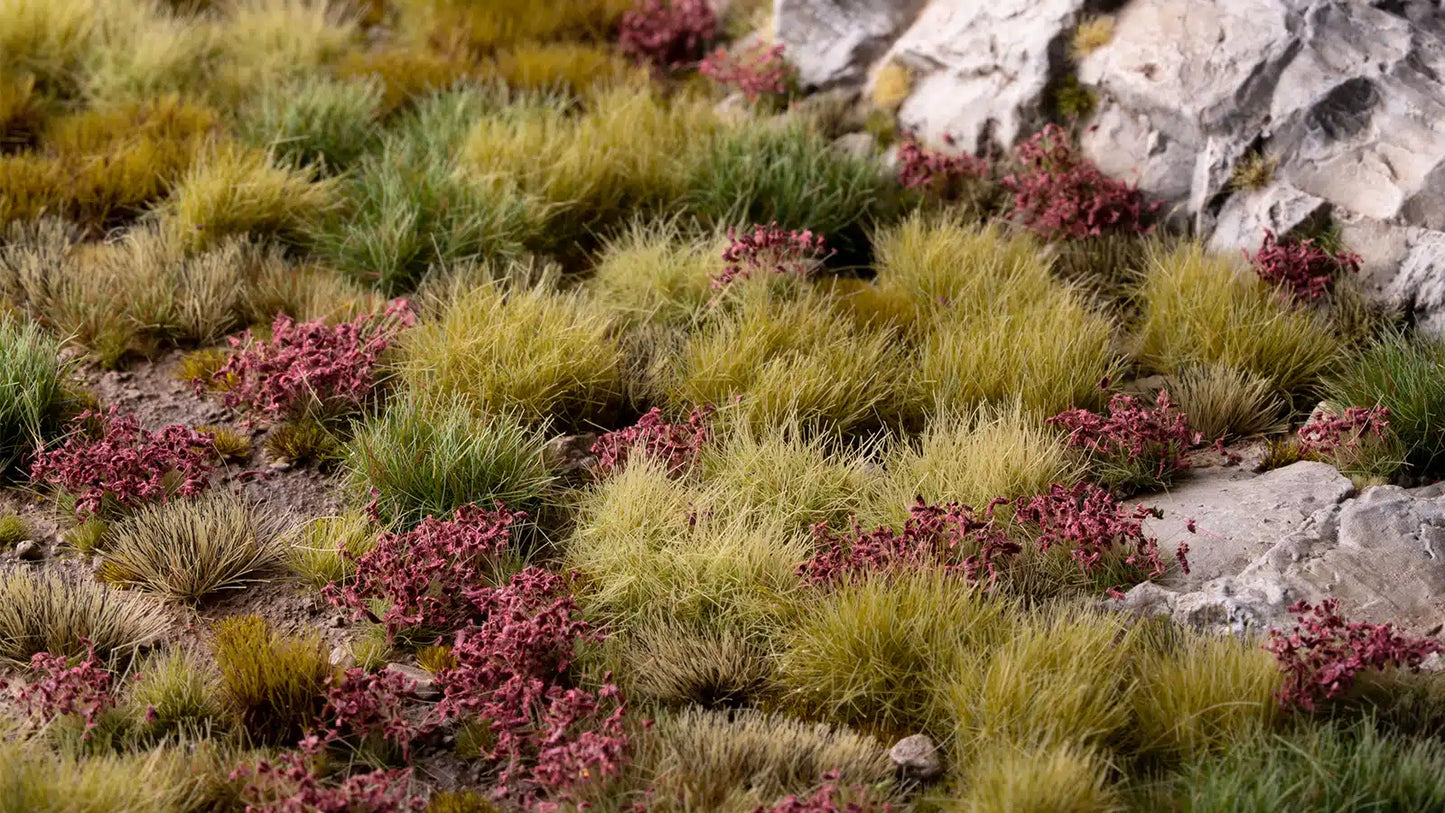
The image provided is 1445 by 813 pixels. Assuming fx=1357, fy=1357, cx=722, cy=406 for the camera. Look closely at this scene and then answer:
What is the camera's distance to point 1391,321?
6539 mm

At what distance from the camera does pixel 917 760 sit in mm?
4555

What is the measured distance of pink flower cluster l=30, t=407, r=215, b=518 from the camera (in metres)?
5.63

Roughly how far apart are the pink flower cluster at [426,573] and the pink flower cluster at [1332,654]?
2902 millimetres

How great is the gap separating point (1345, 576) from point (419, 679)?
3473mm

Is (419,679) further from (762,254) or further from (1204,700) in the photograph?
(762,254)

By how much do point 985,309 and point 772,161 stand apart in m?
1.75

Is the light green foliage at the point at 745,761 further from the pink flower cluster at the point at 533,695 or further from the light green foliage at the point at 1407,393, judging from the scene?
the light green foliage at the point at 1407,393

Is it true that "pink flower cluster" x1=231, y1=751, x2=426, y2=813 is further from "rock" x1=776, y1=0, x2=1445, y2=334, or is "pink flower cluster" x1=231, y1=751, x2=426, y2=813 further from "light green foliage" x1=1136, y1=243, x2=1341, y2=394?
"rock" x1=776, y1=0, x2=1445, y2=334

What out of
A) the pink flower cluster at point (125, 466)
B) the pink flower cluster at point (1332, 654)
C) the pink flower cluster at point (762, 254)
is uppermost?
→ the pink flower cluster at point (762, 254)

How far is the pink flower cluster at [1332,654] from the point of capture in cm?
451

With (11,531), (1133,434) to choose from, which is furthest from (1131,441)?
(11,531)

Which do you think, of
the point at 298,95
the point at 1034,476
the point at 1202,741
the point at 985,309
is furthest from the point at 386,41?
the point at 1202,741

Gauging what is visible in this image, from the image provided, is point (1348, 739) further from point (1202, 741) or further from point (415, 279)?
point (415, 279)

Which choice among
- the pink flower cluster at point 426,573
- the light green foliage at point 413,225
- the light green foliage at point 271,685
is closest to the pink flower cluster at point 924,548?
the pink flower cluster at point 426,573
